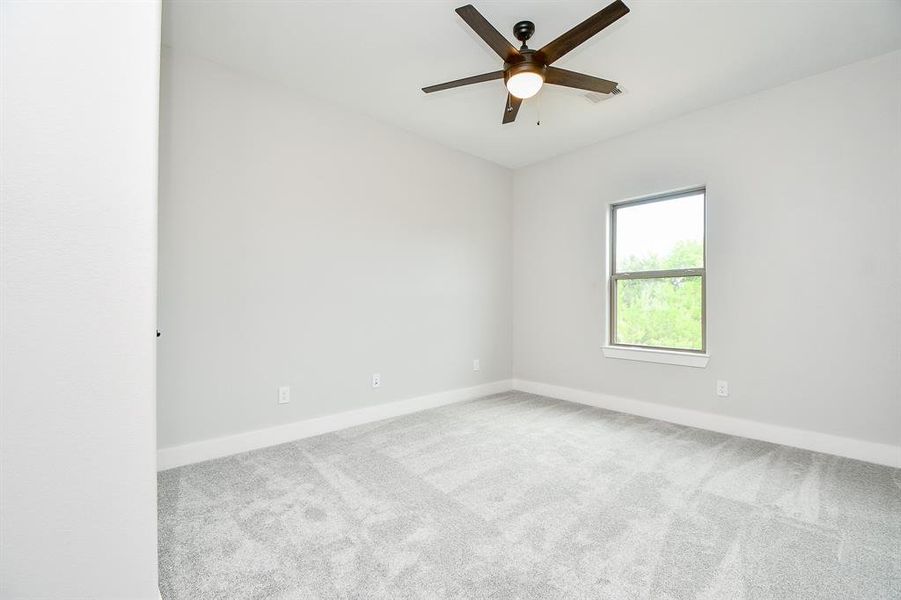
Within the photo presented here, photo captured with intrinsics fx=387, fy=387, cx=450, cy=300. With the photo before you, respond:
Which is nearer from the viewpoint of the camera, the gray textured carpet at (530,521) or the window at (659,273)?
the gray textured carpet at (530,521)

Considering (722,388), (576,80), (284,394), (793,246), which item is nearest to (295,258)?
(284,394)

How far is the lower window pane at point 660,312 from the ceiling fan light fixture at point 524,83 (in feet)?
7.30

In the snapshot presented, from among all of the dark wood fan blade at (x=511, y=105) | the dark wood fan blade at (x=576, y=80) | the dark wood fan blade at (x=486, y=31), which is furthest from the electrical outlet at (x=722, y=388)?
the dark wood fan blade at (x=486, y=31)

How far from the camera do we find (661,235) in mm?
3574

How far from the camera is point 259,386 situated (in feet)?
9.18

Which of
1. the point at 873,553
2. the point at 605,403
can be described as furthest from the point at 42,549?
the point at 605,403

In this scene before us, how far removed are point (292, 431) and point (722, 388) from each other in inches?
134

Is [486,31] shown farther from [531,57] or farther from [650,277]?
[650,277]

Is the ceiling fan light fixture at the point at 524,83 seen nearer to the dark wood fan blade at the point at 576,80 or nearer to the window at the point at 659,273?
the dark wood fan blade at the point at 576,80

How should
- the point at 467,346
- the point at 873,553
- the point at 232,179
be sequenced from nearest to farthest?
the point at 873,553
the point at 232,179
the point at 467,346

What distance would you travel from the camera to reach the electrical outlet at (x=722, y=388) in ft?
10.2

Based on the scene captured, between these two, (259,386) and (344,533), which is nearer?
(344,533)

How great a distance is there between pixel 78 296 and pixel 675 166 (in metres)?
3.98

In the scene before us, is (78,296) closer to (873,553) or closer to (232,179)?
(232,179)
